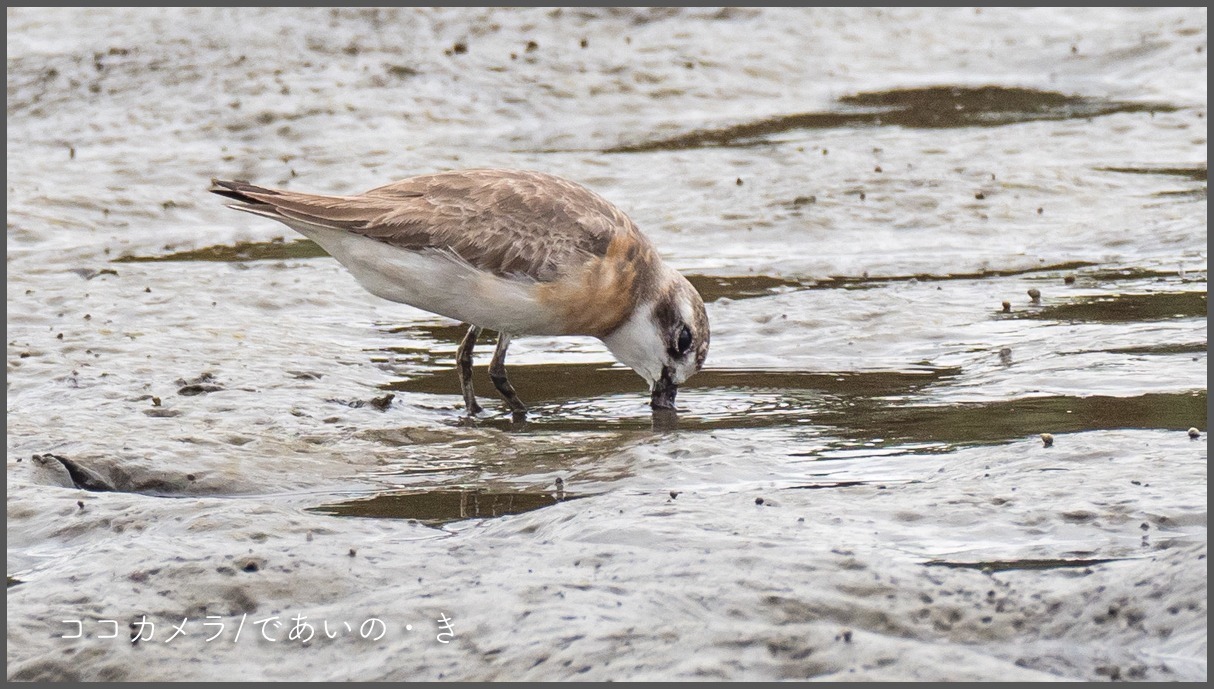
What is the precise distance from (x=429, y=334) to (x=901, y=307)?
3331 millimetres

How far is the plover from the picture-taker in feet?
27.0

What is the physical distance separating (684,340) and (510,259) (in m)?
1.14

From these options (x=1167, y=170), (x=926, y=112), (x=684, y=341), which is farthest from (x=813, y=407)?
(x=926, y=112)

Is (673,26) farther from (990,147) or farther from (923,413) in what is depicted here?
(923,413)

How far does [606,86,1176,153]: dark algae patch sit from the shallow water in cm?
8

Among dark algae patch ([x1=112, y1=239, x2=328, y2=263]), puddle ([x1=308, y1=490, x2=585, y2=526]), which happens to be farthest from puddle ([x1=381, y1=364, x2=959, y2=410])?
dark algae patch ([x1=112, y1=239, x2=328, y2=263])

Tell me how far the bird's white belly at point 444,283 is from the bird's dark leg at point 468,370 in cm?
36

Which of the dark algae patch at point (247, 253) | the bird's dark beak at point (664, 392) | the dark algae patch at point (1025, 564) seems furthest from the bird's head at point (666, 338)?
the dark algae patch at point (247, 253)

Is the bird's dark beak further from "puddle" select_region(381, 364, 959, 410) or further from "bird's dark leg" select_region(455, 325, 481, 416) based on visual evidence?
"bird's dark leg" select_region(455, 325, 481, 416)

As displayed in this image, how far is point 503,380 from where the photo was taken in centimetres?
875

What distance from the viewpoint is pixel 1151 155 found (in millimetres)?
15008

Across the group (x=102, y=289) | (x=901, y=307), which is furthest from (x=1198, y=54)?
(x=102, y=289)

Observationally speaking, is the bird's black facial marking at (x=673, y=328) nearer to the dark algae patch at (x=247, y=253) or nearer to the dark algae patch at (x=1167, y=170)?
the dark algae patch at (x=247, y=253)

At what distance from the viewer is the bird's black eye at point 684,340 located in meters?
8.56
